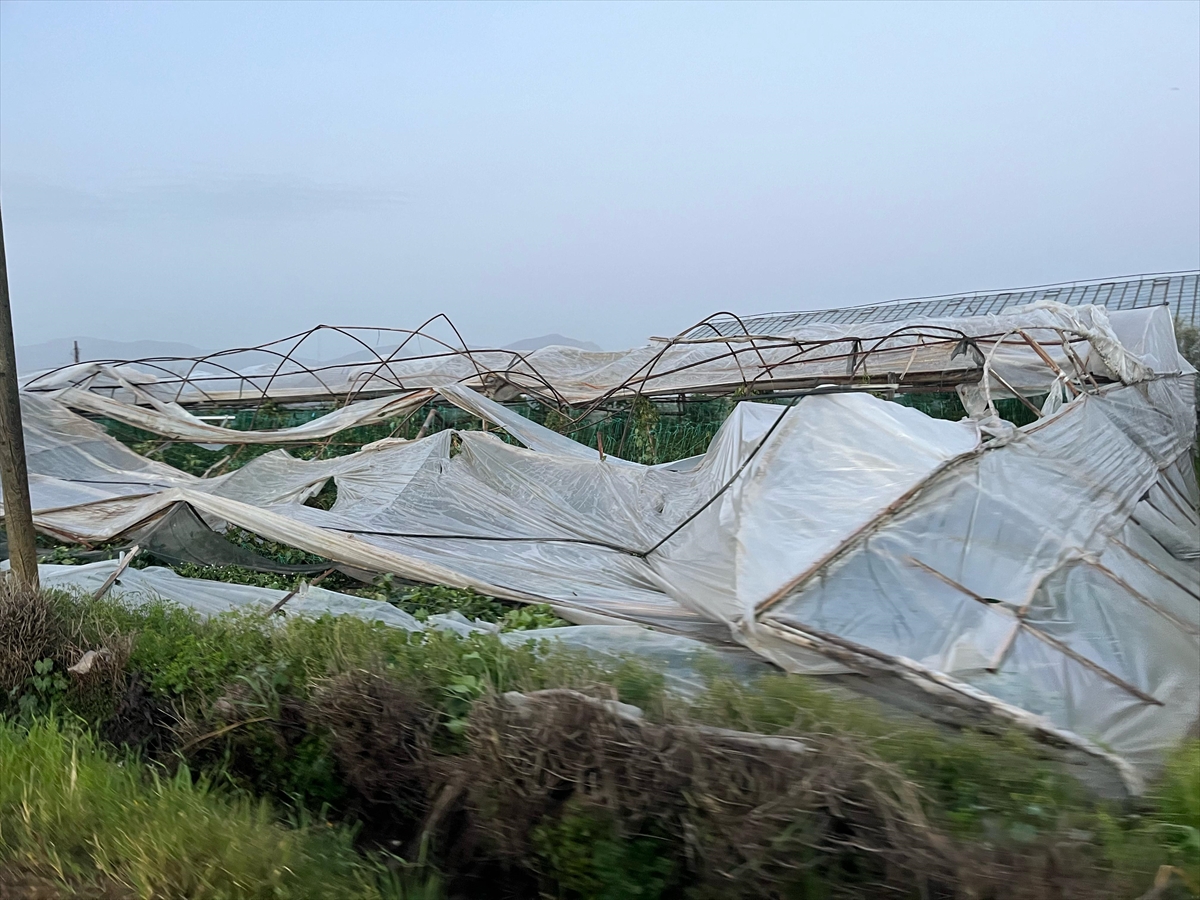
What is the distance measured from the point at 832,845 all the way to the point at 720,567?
298 centimetres

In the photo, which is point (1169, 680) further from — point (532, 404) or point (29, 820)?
point (532, 404)

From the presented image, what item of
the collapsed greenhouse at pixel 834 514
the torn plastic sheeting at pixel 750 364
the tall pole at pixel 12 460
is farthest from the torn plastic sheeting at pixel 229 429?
A: the tall pole at pixel 12 460

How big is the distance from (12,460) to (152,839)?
2.98 m

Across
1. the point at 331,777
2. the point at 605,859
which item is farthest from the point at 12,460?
the point at 605,859

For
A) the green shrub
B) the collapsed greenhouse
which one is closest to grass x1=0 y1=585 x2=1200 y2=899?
the green shrub

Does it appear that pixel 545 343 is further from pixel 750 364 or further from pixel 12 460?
pixel 12 460

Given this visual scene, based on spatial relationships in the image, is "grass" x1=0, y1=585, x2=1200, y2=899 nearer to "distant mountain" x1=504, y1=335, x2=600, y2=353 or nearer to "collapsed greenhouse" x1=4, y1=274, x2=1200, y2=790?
"collapsed greenhouse" x1=4, y1=274, x2=1200, y2=790

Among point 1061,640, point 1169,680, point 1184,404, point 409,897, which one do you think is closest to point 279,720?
point 409,897

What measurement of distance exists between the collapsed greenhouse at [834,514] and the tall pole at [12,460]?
1471mm

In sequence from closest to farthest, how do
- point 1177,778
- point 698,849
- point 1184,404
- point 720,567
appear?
1. point 1177,778
2. point 698,849
3. point 720,567
4. point 1184,404

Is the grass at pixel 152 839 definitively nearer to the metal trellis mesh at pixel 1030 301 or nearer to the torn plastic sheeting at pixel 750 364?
the torn plastic sheeting at pixel 750 364

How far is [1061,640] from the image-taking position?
3732 millimetres

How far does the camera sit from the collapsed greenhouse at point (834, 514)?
11.9 feet

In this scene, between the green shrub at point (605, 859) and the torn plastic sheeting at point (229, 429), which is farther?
the torn plastic sheeting at point (229, 429)
